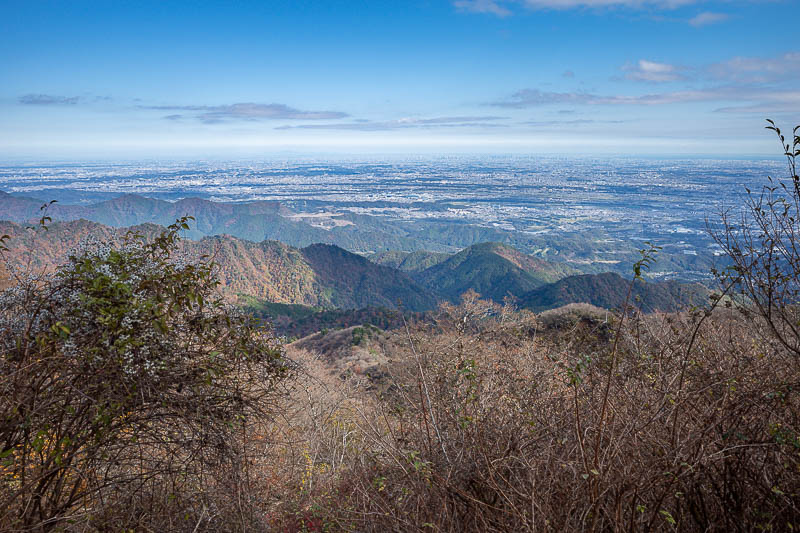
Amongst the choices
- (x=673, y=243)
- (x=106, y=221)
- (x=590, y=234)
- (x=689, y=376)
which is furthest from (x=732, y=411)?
(x=106, y=221)

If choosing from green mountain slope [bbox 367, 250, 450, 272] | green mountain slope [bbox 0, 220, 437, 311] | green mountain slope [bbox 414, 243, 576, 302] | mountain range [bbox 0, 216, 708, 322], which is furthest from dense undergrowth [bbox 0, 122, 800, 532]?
green mountain slope [bbox 367, 250, 450, 272]

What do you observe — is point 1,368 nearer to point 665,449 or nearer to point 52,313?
point 52,313

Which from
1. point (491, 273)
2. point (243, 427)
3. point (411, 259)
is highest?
point (243, 427)

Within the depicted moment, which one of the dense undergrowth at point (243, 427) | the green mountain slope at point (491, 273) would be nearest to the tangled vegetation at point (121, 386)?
the dense undergrowth at point (243, 427)

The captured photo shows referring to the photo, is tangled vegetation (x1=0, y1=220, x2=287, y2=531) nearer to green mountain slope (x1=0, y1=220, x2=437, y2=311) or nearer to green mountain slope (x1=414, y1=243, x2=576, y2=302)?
green mountain slope (x1=414, y1=243, x2=576, y2=302)

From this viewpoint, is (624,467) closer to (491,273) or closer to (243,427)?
(243,427)

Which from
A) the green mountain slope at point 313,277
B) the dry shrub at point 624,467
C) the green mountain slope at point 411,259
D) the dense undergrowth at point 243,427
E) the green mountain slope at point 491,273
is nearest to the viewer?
the dry shrub at point 624,467

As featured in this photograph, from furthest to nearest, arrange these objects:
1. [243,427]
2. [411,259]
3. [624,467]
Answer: [411,259], [243,427], [624,467]

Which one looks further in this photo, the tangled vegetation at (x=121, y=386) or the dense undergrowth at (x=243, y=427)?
the tangled vegetation at (x=121, y=386)

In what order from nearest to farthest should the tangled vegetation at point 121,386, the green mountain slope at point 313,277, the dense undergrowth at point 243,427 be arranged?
the dense undergrowth at point 243,427
the tangled vegetation at point 121,386
the green mountain slope at point 313,277

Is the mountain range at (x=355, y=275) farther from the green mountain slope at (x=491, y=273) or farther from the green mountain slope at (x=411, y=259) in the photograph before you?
the green mountain slope at (x=411, y=259)

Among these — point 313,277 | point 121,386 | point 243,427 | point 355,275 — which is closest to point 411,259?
point 355,275
